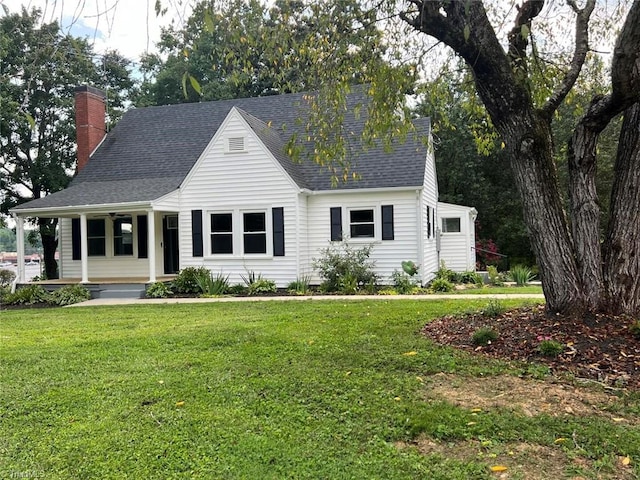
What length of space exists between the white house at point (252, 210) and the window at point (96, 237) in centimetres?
6

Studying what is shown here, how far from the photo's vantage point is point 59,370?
580 cm

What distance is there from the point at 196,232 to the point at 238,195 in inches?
73.5

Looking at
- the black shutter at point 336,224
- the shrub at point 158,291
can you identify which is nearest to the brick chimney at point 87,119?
the shrub at point 158,291

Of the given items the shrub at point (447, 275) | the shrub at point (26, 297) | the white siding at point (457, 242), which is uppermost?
the white siding at point (457, 242)

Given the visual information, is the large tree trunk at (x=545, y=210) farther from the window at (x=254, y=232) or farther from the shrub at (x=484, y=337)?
the window at (x=254, y=232)

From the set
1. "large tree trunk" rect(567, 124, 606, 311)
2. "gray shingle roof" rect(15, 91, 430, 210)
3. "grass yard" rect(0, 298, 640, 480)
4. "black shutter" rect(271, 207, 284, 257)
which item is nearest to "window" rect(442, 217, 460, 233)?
"gray shingle roof" rect(15, 91, 430, 210)

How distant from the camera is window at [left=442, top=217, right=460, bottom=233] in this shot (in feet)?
65.3

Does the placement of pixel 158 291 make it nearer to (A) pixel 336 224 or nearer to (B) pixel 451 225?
(A) pixel 336 224

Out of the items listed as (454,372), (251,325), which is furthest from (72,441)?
(251,325)

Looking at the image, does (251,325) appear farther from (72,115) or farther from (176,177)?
(72,115)

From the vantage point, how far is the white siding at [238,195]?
15180 millimetres

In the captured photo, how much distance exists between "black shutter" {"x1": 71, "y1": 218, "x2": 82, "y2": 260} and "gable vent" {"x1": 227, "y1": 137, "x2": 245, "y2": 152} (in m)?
6.94

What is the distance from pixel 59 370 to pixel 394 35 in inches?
269

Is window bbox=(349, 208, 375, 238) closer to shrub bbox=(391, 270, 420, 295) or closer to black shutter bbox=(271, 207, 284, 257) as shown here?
shrub bbox=(391, 270, 420, 295)
